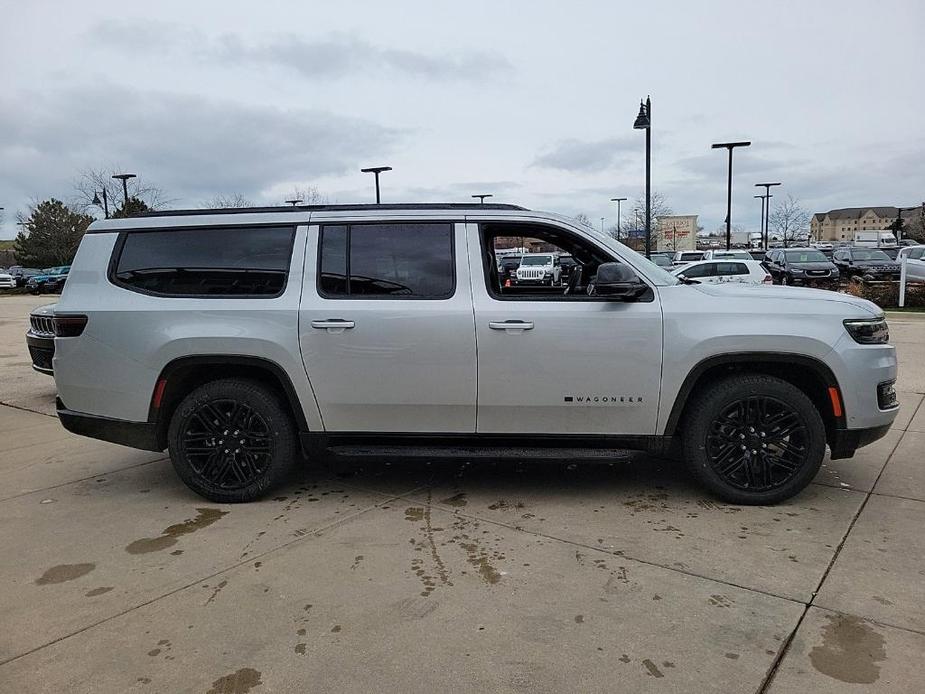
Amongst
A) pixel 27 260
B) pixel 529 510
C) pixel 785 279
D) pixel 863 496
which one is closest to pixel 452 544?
pixel 529 510

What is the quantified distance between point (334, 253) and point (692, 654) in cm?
299

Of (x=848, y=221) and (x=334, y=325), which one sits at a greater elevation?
(x=848, y=221)

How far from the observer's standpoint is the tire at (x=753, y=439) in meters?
4.13

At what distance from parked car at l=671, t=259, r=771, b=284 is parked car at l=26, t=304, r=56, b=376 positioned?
14.2 metres

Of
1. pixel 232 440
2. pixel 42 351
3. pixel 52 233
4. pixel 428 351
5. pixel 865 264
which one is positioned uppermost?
pixel 52 233

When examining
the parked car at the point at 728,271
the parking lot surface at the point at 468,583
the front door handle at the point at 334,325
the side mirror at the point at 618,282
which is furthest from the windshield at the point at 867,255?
the front door handle at the point at 334,325

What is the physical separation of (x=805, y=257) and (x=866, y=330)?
22.5 meters

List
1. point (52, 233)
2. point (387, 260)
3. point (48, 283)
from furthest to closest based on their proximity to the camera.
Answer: point (52, 233)
point (48, 283)
point (387, 260)

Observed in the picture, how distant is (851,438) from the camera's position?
414 centimetres

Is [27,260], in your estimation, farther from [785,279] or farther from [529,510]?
[529,510]

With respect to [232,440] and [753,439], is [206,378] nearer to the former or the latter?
[232,440]

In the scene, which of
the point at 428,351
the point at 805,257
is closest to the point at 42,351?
the point at 428,351

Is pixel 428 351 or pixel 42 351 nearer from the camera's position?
pixel 428 351

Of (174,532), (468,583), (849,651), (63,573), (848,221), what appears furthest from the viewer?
(848,221)
